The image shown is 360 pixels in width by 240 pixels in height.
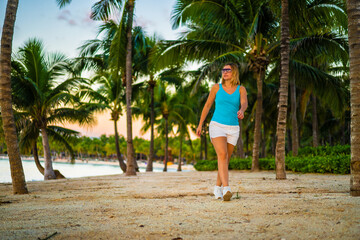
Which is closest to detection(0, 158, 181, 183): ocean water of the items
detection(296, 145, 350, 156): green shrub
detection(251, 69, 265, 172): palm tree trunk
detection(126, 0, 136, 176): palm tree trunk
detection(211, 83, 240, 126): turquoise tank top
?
detection(126, 0, 136, 176): palm tree trunk

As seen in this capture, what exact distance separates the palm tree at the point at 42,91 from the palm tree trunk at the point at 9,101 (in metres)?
8.42

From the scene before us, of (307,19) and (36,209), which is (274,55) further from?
(36,209)

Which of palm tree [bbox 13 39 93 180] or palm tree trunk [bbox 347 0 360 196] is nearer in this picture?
palm tree trunk [bbox 347 0 360 196]

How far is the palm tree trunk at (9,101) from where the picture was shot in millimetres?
5688

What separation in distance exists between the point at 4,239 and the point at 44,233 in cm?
30

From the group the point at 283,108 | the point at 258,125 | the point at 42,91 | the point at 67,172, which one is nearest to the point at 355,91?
the point at 283,108

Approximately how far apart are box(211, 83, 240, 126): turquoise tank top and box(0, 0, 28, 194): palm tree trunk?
166 inches

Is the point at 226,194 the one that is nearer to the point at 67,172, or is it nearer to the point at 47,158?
the point at 47,158

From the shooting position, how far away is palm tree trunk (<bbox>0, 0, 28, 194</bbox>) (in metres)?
5.69

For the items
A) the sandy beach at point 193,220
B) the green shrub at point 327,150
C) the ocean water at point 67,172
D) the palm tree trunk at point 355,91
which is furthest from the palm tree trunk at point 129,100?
the palm tree trunk at point 355,91

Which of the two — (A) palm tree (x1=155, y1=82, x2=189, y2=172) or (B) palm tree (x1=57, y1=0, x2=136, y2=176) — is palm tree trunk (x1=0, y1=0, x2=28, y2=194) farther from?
(A) palm tree (x1=155, y1=82, x2=189, y2=172)

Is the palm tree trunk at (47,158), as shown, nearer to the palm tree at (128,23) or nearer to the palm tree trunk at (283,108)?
the palm tree at (128,23)

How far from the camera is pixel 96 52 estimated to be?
1825cm

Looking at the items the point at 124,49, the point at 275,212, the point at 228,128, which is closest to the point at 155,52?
the point at 124,49
